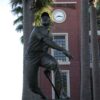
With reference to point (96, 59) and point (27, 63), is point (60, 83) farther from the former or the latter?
point (96, 59)

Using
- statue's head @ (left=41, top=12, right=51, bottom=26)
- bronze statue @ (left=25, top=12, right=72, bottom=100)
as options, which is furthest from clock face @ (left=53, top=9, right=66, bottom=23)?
bronze statue @ (left=25, top=12, right=72, bottom=100)

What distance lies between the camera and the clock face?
140 ft

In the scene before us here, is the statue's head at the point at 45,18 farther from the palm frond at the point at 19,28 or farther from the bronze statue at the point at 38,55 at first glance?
the palm frond at the point at 19,28

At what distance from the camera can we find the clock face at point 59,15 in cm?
4281

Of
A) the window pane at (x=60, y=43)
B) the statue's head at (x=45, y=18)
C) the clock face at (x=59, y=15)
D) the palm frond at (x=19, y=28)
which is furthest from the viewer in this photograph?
the clock face at (x=59, y=15)

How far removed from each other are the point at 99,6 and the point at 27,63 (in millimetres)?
22285


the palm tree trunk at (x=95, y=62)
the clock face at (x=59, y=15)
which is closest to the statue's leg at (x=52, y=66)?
the palm tree trunk at (x=95, y=62)

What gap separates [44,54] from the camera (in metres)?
9.29

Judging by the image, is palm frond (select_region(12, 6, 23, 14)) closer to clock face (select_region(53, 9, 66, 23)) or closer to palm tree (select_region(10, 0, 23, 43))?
palm tree (select_region(10, 0, 23, 43))

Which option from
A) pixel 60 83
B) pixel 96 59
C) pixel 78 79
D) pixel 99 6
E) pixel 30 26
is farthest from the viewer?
pixel 78 79

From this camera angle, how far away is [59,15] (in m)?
43.0

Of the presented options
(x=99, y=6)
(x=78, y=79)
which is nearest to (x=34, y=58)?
(x=99, y=6)

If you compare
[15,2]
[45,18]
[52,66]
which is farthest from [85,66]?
[52,66]

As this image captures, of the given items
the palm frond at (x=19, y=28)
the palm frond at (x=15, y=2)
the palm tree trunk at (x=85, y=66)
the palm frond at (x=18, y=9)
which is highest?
the palm frond at (x=15, y=2)
